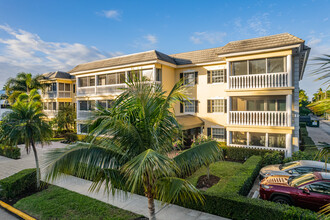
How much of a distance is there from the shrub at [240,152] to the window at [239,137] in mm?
1051

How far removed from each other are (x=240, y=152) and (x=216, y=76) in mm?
7076

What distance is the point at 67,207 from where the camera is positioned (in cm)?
809

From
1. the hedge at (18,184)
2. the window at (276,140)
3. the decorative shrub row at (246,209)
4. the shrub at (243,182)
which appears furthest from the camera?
the window at (276,140)

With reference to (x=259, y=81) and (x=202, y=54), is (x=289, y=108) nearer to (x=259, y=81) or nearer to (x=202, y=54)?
(x=259, y=81)

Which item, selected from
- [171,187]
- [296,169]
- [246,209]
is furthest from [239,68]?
[171,187]

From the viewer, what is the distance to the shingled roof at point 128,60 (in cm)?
1820

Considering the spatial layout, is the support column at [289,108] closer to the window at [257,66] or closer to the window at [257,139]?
the window at [257,139]

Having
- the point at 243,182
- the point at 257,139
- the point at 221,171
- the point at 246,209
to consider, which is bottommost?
the point at 221,171

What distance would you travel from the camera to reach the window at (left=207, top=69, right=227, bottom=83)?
695 inches

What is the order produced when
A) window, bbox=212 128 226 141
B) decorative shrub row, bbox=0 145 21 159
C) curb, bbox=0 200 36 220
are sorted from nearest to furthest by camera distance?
curb, bbox=0 200 36 220, decorative shrub row, bbox=0 145 21 159, window, bbox=212 128 226 141

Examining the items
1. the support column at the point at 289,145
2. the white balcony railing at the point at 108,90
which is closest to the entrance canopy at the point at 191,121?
the support column at the point at 289,145

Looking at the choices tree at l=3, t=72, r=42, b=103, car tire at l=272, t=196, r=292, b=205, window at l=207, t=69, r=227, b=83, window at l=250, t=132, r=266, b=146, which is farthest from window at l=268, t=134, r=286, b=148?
tree at l=3, t=72, r=42, b=103

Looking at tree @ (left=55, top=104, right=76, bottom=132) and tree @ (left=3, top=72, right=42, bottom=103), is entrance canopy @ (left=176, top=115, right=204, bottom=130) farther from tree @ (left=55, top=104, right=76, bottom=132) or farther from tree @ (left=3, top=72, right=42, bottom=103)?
tree @ (left=3, top=72, right=42, bottom=103)

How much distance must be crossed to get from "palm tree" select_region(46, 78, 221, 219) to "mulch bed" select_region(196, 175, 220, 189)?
186 inches
